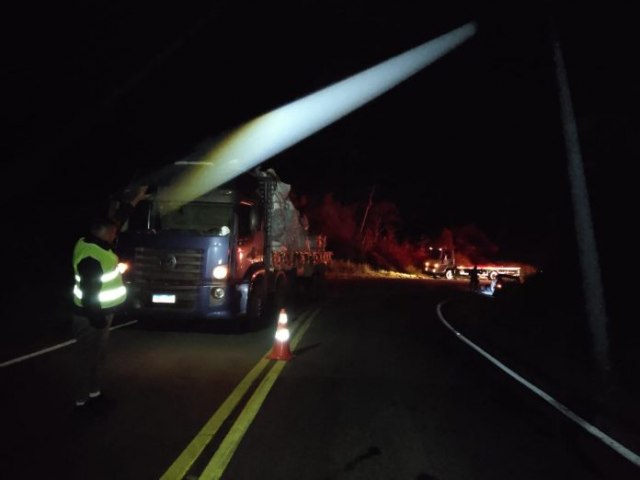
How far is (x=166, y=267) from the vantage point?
12602mm

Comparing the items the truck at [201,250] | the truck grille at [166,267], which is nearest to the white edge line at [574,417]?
the truck at [201,250]

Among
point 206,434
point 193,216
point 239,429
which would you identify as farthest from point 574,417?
point 193,216

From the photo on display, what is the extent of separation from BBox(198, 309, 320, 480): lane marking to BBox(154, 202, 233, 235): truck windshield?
14.3 feet

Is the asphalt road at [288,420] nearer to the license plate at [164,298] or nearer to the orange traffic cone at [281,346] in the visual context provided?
the orange traffic cone at [281,346]

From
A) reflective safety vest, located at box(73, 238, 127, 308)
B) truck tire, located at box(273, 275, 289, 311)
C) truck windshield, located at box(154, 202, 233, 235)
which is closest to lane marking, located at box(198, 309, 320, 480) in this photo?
reflective safety vest, located at box(73, 238, 127, 308)

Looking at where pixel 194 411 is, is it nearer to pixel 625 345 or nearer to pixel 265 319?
pixel 265 319

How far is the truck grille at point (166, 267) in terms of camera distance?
12.5 metres

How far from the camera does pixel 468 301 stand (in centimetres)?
2652

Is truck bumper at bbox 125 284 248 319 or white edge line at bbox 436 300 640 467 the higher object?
truck bumper at bbox 125 284 248 319

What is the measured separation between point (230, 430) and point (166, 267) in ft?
22.5

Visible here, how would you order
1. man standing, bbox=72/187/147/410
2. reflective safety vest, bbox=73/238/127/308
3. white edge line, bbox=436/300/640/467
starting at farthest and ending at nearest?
reflective safety vest, bbox=73/238/127/308 → man standing, bbox=72/187/147/410 → white edge line, bbox=436/300/640/467

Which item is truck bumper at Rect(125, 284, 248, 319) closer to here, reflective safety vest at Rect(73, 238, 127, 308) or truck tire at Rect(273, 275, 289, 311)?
truck tire at Rect(273, 275, 289, 311)

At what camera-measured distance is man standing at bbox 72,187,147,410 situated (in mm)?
6590

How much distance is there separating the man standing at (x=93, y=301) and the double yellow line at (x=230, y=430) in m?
1.38
